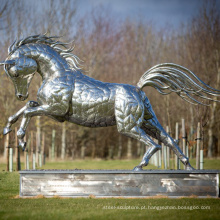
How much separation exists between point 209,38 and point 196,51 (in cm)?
112

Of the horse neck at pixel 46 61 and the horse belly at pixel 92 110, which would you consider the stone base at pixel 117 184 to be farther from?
the horse neck at pixel 46 61

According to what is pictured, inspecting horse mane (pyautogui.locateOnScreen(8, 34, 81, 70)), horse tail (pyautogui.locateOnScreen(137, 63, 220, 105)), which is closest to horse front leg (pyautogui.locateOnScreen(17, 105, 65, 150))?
horse mane (pyautogui.locateOnScreen(8, 34, 81, 70))

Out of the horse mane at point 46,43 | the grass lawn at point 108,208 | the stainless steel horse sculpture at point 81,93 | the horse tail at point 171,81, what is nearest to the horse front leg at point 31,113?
the stainless steel horse sculpture at point 81,93

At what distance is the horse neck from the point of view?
270 inches

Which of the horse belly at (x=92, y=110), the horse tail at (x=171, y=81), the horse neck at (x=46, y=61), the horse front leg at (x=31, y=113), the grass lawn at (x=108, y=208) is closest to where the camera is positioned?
the grass lawn at (x=108, y=208)

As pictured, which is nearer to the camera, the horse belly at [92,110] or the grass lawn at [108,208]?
→ the grass lawn at [108,208]

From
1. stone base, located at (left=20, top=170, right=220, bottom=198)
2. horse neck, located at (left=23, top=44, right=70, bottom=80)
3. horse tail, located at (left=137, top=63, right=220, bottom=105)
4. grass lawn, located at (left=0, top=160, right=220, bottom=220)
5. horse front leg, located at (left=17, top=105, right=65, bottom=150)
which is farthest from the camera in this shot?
horse tail, located at (left=137, top=63, right=220, bottom=105)

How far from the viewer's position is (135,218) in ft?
Result: 15.7

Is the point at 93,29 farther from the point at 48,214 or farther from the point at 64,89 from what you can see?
the point at 48,214

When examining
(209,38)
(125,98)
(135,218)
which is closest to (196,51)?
(209,38)

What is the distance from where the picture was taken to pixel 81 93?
6730 mm

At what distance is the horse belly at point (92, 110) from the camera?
6746 millimetres

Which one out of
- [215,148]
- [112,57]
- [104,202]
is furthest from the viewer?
[112,57]

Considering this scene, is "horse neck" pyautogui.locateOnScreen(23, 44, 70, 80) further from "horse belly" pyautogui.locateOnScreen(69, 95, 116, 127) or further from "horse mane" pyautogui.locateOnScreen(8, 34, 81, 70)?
"horse belly" pyautogui.locateOnScreen(69, 95, 116, 127)
